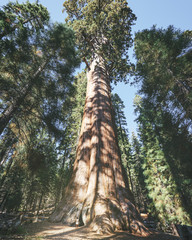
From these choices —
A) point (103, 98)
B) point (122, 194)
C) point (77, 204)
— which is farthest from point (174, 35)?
point (77, 204)

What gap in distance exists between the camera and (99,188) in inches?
109

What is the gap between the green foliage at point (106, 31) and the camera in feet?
25.8

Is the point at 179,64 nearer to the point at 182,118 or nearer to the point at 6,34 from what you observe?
the point at 182,118

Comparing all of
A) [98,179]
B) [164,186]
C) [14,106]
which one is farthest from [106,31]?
[164,186]

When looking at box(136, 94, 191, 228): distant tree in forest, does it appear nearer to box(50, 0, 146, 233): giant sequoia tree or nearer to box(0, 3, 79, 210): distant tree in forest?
box(50, 0, 146, 233): giant sequoia tree

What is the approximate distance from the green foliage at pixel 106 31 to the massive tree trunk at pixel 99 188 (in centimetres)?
529

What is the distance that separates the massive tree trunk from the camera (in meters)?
2.33

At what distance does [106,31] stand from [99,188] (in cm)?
946

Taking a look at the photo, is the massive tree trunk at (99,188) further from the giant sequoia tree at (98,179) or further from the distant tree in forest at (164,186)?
the distant tree in forest at (164,186)

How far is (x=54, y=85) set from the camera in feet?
18.4

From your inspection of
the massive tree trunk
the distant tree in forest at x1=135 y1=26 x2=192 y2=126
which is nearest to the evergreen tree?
the massive tree trunk

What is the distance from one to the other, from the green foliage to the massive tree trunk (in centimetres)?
529

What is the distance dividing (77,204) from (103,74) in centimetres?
551

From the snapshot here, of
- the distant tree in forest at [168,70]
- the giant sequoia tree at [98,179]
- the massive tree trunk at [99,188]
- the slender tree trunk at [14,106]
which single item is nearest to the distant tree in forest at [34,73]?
the slender tree trunk at [14,106]
